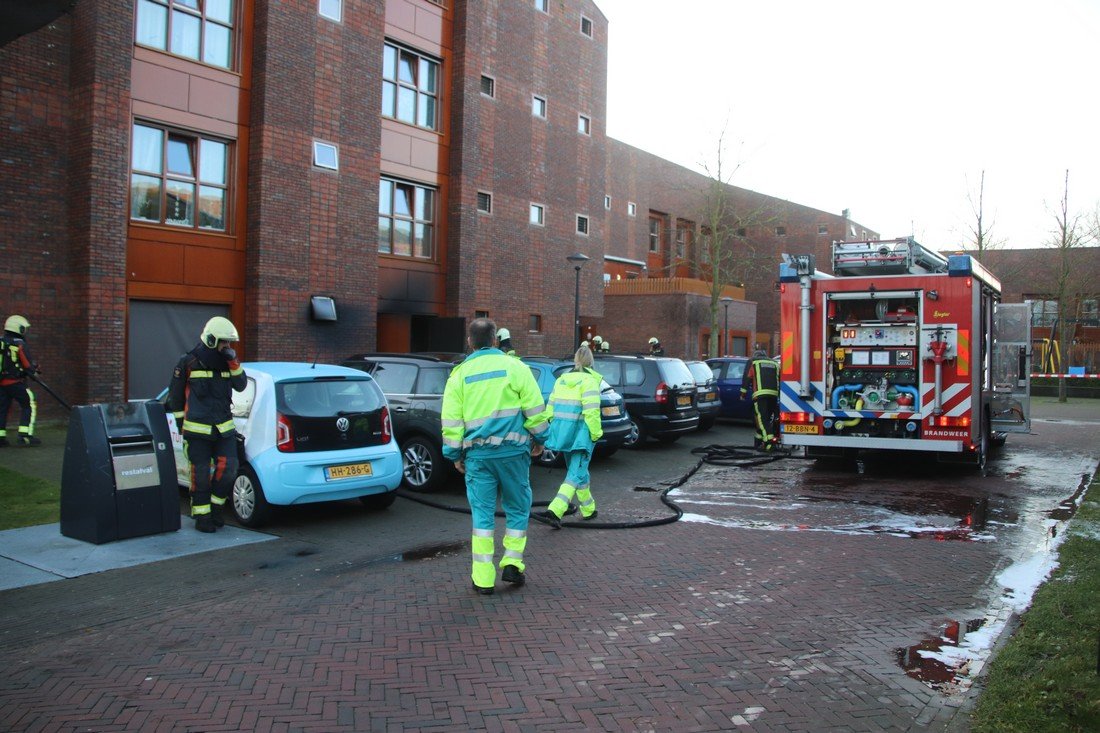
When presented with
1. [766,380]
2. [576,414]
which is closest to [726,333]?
[766,380]

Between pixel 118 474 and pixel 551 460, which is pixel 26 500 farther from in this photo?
pixel 551 460

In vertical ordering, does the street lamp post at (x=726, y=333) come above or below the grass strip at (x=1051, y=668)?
above

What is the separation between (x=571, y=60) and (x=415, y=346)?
441 inches

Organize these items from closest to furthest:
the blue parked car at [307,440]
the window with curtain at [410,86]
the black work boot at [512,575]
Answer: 1. the black work boot at [512,575]
2. the blue parked car at [307,440]
3. the window with curtain at [410,86]

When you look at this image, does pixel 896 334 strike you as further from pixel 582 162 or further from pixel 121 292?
pixel 582 162

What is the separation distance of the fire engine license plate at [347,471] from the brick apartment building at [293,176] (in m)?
5.29

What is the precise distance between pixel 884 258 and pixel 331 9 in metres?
13.5

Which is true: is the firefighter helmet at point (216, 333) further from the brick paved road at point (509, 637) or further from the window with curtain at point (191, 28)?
the window with curtain at point (191, 28)

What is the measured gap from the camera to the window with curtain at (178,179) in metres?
16.0

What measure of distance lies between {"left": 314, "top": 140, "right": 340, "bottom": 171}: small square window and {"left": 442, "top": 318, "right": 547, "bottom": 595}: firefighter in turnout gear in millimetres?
13813

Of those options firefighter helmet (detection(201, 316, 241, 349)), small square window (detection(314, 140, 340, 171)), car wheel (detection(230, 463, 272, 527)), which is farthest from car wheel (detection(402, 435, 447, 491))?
small square window (detection(314, 140, 340, 171))

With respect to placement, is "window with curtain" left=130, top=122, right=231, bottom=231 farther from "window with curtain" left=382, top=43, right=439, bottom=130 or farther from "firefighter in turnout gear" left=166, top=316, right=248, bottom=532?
"firefighter in turnout gear" left=166, top=316, right=248, bottom=532

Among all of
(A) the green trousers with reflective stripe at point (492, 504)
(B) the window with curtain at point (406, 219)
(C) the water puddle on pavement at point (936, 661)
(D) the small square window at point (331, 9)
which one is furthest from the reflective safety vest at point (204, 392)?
(D) the small square window at point (331, 9)

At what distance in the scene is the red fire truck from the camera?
36.5 ft
